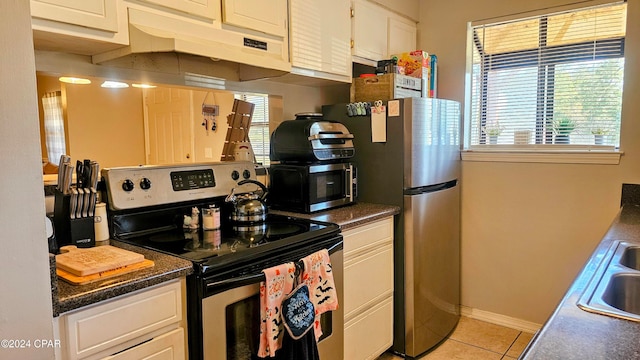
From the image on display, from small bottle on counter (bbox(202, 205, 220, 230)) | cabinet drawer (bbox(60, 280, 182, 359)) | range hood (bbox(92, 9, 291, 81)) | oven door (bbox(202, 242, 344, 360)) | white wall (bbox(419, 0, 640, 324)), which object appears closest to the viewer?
cabinet drawer (bbox(60, 280, 182, 359))

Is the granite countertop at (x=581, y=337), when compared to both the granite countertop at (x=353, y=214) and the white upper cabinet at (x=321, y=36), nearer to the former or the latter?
the granite countertop at (x=353, y=214)

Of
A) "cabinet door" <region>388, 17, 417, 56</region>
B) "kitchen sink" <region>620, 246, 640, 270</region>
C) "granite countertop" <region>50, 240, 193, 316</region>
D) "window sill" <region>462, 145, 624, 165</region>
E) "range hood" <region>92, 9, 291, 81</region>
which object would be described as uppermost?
"cabinet door" <region>388, 17, 417, 56</region>

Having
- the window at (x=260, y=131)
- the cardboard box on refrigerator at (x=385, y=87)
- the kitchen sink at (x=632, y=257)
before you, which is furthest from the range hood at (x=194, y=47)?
the kitchen sink at (x=632, y=257)

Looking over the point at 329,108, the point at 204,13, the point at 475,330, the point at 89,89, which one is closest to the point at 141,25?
the point at 204,13

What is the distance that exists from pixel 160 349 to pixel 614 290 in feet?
4.50

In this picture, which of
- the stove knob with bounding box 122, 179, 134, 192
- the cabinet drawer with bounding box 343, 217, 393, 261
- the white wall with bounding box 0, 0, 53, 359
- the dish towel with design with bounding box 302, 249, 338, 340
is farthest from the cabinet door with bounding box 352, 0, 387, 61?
the white wall with bounding box 0, 0, 53, 359

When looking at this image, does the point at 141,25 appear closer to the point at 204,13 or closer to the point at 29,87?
the point at 204,13

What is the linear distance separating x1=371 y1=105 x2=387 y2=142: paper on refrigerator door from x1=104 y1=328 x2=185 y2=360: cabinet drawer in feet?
4.91

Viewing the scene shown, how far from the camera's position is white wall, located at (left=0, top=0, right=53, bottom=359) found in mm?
817

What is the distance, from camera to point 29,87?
2.80ft

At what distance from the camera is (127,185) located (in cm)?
180

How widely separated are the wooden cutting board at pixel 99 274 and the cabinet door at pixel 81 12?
77 centimetres

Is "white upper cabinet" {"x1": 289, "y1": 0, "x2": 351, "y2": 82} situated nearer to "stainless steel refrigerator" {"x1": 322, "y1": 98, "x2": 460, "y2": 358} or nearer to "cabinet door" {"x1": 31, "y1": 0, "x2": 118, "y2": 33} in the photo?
"stainless steel refrigerator" {"x1": 322, "y1": 98, "x2": 460, "y2": 358}

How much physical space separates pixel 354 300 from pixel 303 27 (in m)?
1.37
